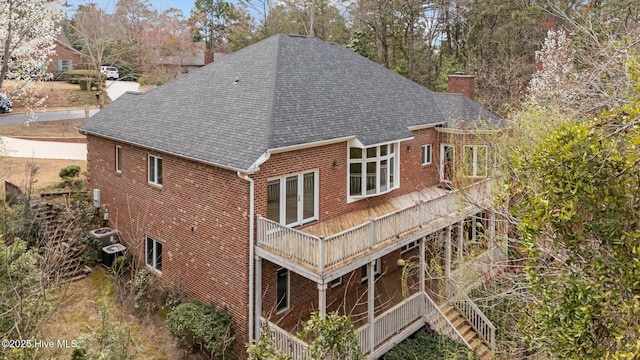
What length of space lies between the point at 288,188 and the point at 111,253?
7.56m

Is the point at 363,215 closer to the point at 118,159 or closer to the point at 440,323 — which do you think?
the point at 440,323

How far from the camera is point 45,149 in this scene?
98.8 ft

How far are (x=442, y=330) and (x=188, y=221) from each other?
8.93 metres

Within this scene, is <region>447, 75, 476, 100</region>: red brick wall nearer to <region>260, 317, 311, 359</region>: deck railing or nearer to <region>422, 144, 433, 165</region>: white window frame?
<region>422, 144, 433, 165</region>: white window frame

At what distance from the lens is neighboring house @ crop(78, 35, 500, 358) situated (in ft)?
39.9

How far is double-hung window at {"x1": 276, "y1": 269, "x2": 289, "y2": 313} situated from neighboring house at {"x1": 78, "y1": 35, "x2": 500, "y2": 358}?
33 mm

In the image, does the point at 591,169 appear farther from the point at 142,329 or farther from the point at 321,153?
the point at 142,329

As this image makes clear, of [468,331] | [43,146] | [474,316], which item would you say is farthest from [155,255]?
[43,146]

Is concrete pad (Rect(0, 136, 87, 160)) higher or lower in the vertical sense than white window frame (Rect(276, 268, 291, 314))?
higher

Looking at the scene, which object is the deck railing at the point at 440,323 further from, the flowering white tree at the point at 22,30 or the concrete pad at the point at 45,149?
the concrete pad at the point at 45,149

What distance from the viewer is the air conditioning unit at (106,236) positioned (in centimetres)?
1641

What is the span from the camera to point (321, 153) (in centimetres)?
1386

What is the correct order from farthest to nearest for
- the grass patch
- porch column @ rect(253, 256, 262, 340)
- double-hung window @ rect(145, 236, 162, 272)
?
the grass patch
double-hung window @ rect(145, 236, 162, 272)
porch column @ rect(253, 256, 262, 340)

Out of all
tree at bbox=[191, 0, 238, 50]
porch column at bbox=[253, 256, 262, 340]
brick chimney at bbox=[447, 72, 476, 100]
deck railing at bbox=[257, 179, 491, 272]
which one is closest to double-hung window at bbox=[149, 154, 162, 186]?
deck railing at bbox=[257, 179, 491, 272]
